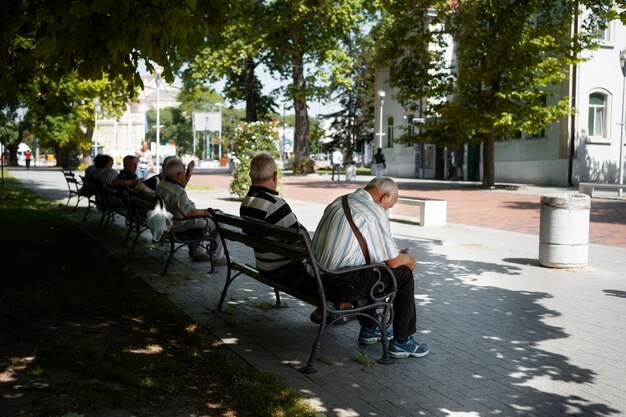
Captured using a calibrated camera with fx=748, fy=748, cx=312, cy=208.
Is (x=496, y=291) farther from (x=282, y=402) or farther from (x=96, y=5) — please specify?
(x=96, y=5)

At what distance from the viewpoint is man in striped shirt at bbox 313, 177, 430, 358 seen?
203 inches

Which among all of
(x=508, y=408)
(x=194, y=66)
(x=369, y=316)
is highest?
(x=194, y=66)

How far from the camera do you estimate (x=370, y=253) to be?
5203 mm

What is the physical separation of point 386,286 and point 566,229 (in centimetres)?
520

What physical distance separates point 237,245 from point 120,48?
6728 mm

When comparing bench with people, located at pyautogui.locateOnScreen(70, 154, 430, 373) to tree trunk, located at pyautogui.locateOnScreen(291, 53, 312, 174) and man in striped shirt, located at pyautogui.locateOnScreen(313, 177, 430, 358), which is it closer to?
man in striped shirt, located at pyautogui.locateOnScreen(313, 177, 430, 358)

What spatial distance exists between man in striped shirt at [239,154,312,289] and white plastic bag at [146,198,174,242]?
8.86ft

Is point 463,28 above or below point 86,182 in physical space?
above

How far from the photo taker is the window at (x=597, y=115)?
3275 cm

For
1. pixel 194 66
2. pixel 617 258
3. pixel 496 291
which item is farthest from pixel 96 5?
pixel 194 66

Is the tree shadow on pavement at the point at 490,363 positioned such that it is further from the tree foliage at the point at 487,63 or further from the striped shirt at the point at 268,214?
the tree foliage at the point at 487,63

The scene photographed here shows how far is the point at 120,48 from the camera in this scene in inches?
201

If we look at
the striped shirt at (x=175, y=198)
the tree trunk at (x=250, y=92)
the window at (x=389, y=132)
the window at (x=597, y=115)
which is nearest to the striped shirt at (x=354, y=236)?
the striped shirt at (x=175, y=198)

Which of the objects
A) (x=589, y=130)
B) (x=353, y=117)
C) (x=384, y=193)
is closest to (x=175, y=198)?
(x=384, y=193)
